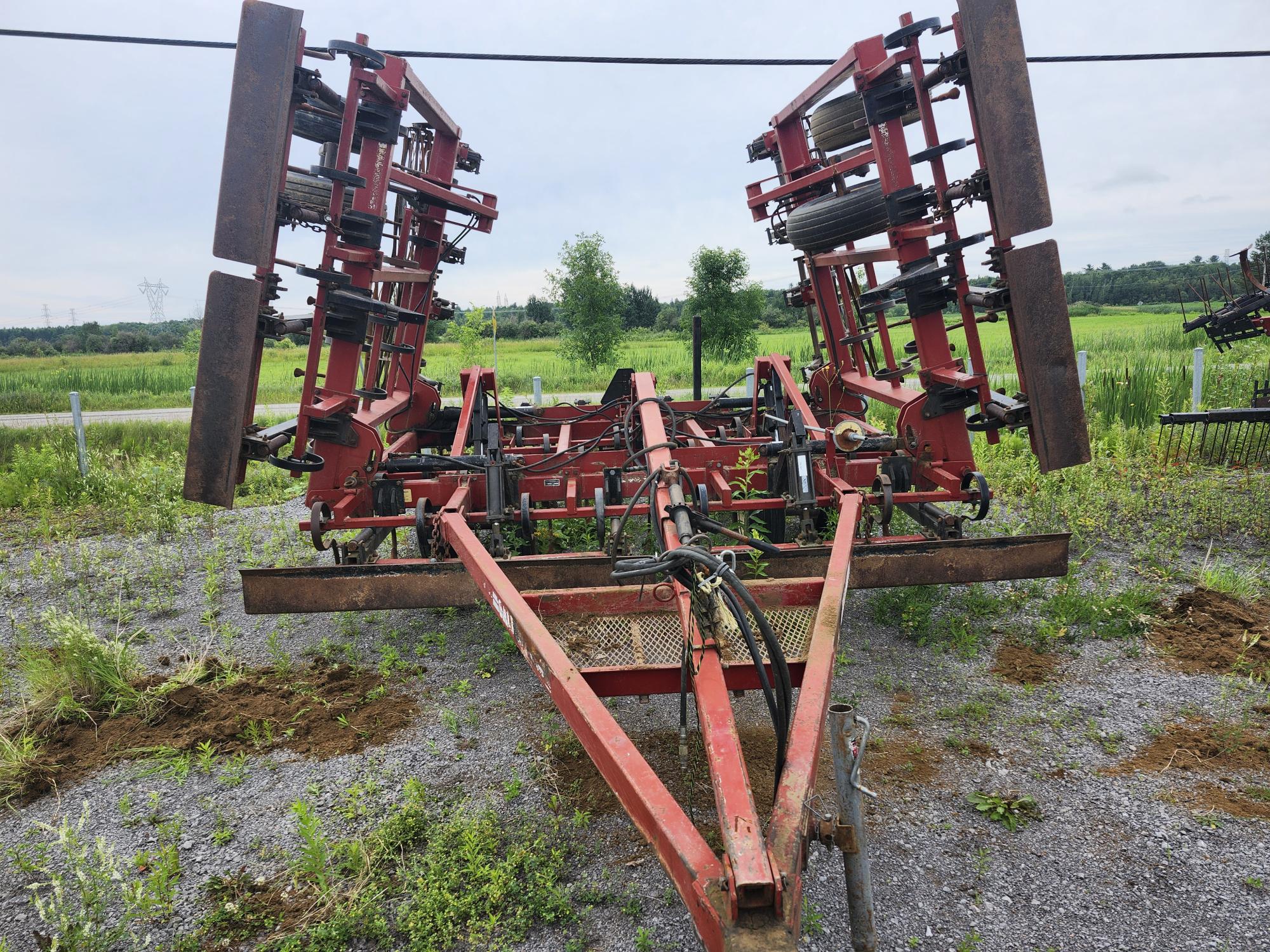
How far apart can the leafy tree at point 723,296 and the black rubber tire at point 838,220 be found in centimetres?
1230

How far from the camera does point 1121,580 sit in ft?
18.6

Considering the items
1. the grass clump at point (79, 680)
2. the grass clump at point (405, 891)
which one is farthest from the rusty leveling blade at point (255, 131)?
the grass clump at point (405, 891)

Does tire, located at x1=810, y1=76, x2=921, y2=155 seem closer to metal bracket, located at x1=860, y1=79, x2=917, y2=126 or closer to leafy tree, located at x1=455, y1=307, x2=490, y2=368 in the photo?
metal bracket, located at x1=860, y1=79, x2=917, y2=126

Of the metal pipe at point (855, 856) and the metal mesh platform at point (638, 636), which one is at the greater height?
the metal mesh platform at point (638, 636)

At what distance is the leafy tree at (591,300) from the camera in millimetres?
18078

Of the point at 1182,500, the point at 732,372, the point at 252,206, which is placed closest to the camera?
the point at 252,206

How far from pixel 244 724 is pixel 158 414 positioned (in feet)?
64.7

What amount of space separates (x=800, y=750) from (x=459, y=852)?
154 centimetres

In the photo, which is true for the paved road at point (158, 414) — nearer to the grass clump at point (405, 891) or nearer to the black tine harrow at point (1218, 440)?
the black tine harrow at point (1218, 440)

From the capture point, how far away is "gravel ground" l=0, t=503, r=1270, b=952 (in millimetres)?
2564

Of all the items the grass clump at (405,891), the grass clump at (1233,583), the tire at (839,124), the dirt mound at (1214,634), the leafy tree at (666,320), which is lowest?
the grass clump at (405,891)

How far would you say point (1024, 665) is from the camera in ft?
14.6

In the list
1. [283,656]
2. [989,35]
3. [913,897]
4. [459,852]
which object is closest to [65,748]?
[283,656]

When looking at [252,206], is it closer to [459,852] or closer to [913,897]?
[459,852]
